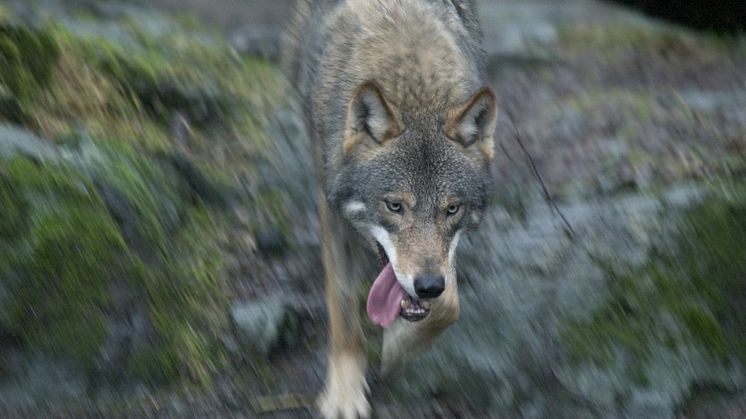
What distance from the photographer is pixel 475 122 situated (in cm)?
488

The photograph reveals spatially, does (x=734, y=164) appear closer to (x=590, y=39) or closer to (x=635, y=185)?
(x=635, y=185)

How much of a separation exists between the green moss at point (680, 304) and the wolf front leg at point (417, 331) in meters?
0.79

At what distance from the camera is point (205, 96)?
23.5 feet

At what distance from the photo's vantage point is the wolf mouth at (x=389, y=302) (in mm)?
4652

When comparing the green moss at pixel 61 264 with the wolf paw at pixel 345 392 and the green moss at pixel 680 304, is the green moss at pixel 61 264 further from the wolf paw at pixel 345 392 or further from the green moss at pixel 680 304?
the green moss at pixel 680 304

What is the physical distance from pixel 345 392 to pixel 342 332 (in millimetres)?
309

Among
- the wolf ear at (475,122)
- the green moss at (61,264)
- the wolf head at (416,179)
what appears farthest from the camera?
the green moss at (61,264)

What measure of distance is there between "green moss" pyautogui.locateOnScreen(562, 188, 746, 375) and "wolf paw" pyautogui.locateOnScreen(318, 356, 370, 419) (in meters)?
1.14

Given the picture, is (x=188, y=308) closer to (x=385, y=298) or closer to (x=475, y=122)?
(x=385, y=298)

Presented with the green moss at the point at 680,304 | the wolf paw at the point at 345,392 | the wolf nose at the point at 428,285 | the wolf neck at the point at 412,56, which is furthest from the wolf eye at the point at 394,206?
the green moss at the point at 680,304

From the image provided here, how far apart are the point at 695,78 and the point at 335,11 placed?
161 inches

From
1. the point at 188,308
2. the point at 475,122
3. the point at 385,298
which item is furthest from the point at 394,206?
the point at 188,308

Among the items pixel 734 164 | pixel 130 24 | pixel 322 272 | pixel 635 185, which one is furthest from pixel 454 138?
pixel 130 24

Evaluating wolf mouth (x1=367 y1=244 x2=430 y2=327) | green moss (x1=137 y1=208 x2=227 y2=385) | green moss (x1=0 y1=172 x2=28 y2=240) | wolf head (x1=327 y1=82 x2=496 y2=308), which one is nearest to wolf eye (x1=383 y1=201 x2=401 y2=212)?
wolf head (x1=327 y1=82 x2=496 y2=308)
